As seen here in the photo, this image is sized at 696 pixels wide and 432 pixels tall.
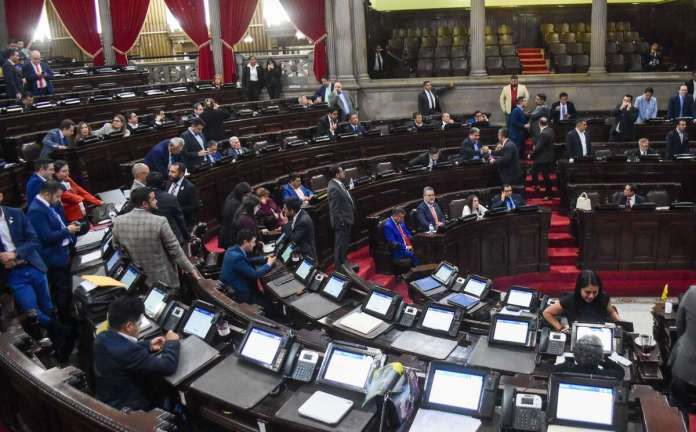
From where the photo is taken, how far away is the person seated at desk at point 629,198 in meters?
9.36

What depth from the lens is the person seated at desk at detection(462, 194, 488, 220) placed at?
923 centimetres

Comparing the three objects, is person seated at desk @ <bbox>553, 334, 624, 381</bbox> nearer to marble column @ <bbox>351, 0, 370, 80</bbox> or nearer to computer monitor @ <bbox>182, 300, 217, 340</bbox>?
computer monitor @ <bbox>182, 300, 217, 340</bbox>

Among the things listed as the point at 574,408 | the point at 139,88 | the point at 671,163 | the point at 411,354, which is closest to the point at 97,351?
the point at 411,354

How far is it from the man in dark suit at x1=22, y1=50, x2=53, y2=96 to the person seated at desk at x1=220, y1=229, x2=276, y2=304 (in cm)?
846

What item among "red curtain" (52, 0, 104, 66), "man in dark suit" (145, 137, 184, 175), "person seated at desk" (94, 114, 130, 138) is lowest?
"man in dark suit" (145, 137, 184, 175)

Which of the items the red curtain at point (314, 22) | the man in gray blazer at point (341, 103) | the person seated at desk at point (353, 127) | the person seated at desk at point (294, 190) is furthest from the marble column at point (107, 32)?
the person seated at desk at point (294, 190)

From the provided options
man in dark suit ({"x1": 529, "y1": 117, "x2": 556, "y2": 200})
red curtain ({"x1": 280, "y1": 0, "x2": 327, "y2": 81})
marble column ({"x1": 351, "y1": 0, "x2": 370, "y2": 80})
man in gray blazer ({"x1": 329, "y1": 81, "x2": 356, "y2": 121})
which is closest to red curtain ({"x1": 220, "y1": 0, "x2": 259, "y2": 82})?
red curtain ({"x1": 280, "y1": 0, "x2": 327, "y2": 81})

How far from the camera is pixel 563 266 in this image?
9812 mm

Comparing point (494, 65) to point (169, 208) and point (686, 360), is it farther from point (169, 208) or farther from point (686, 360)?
point (686, 360)

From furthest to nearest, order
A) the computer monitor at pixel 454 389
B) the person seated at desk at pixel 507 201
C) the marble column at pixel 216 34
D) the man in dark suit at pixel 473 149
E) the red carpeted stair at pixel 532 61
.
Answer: the red carpeted stair at pixel 532 61
the marble column at pixel 216 34
the man in dark suit at pixel 473 149
the person seated at desk at pixel 507 201
the computer monitor at pixel 454 389

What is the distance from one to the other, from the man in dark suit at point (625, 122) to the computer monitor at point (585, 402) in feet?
30.9

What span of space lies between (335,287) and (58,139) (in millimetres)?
5151

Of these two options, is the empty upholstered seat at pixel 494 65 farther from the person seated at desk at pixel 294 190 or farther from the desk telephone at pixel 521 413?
the desk telephone at pixel 521 413

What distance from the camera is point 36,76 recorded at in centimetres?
1229
